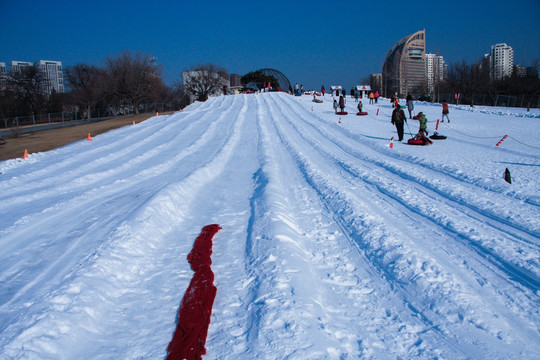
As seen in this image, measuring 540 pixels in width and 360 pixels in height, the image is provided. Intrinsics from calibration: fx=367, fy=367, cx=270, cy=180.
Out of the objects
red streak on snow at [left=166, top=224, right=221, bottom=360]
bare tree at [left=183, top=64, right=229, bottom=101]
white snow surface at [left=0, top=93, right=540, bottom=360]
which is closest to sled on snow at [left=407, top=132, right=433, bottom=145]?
→ white snow surface at [left=0, top=93, right=540, bottom=360]

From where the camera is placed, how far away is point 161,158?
1586 centimetres

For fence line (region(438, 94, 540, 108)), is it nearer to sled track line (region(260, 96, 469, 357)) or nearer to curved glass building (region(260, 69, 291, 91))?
sled track line (region(260, 96, 469, 357))

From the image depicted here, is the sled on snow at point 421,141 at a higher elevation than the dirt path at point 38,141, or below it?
below

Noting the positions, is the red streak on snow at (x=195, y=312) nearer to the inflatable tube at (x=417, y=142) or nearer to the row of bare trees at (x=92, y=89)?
the inflatable tube at (x=417, y=142)

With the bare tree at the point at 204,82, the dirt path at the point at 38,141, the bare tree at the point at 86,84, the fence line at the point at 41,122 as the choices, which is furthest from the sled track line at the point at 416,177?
the bare tree at the point at 204,82

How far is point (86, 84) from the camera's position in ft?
208

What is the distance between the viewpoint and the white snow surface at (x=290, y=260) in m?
3.66

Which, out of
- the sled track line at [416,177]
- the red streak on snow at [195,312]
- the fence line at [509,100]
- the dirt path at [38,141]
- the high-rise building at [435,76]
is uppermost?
the high-rise building at [435,76]

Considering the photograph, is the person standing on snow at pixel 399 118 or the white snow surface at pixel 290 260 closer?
the white snow surface at pixel 290 260

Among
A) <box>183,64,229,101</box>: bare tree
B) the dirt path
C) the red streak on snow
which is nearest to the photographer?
the red streak on snow

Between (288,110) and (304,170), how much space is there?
78.4 feet

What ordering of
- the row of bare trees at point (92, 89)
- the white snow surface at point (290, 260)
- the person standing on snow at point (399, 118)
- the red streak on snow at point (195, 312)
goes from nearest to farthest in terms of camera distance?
the red streak on snow at point (195, 312) < the white snow surface at point (290, 260) < the person standing on snow at point (399, 118) < the row of bare trees at point (92, 89)

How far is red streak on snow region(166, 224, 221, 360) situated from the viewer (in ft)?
11.6

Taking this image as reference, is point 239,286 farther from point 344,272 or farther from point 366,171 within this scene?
point 366,171
